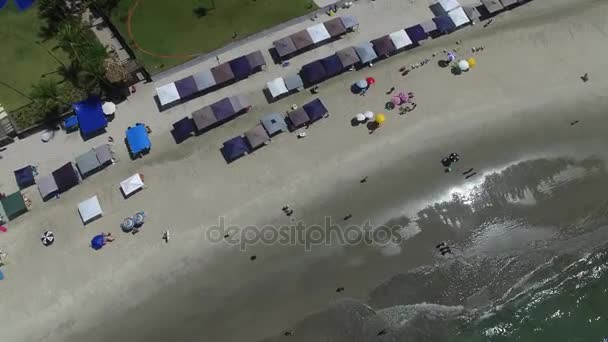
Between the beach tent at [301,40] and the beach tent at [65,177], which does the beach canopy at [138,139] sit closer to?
the beach tent at [65,177]

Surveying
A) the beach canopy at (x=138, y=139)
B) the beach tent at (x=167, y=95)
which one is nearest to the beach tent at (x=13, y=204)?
the beach canopy at (x=138, y=139)

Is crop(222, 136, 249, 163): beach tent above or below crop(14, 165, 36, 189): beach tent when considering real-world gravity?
below

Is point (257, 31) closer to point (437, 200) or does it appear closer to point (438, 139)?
point (438, 139)

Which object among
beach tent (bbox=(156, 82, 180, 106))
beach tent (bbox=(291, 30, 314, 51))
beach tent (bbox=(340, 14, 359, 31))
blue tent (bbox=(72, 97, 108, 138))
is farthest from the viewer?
beach tent (bbox=(340, 14, 359, 31))

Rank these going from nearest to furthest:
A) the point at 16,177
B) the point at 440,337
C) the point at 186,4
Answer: the point at 440,337 < the point at 16,177 < the point at 186,4

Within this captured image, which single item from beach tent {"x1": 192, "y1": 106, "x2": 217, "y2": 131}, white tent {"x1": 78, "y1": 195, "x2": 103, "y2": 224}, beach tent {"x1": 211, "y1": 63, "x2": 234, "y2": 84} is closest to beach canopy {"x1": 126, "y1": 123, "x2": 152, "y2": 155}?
beach tent {"x1": 192, "y1": 106, "x2": 217, "y2": 131}

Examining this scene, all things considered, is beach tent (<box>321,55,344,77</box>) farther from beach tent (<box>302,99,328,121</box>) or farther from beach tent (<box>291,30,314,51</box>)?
beach tent (<box>302,99,328,121</box>)

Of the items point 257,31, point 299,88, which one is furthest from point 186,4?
point 299,88
